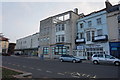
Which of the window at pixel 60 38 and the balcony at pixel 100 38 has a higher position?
the window at pixel 60 38

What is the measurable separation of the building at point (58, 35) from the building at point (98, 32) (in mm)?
2017

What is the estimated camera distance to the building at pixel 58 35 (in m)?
29.5

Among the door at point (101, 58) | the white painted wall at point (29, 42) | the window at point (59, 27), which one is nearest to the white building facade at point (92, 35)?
the window at point (59, 27)

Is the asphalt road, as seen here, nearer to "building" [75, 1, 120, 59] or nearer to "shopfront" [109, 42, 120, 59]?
"shopfront" [109, 42, 120, 59]

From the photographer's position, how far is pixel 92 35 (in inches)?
1000

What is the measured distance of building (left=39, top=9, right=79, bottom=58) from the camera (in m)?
29.5

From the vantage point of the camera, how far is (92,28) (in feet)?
83.6

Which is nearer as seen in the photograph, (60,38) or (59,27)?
(60,38)

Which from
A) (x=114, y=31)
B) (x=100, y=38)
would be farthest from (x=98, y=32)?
(x=114, y=31)

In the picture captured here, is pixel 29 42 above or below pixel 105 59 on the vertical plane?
above

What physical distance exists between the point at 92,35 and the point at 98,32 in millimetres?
1575

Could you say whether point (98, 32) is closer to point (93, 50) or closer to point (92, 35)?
point (92, 35)

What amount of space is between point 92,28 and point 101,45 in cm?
483

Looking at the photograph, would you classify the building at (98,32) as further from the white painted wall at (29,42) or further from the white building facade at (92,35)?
the white painted wall at (29,42)
